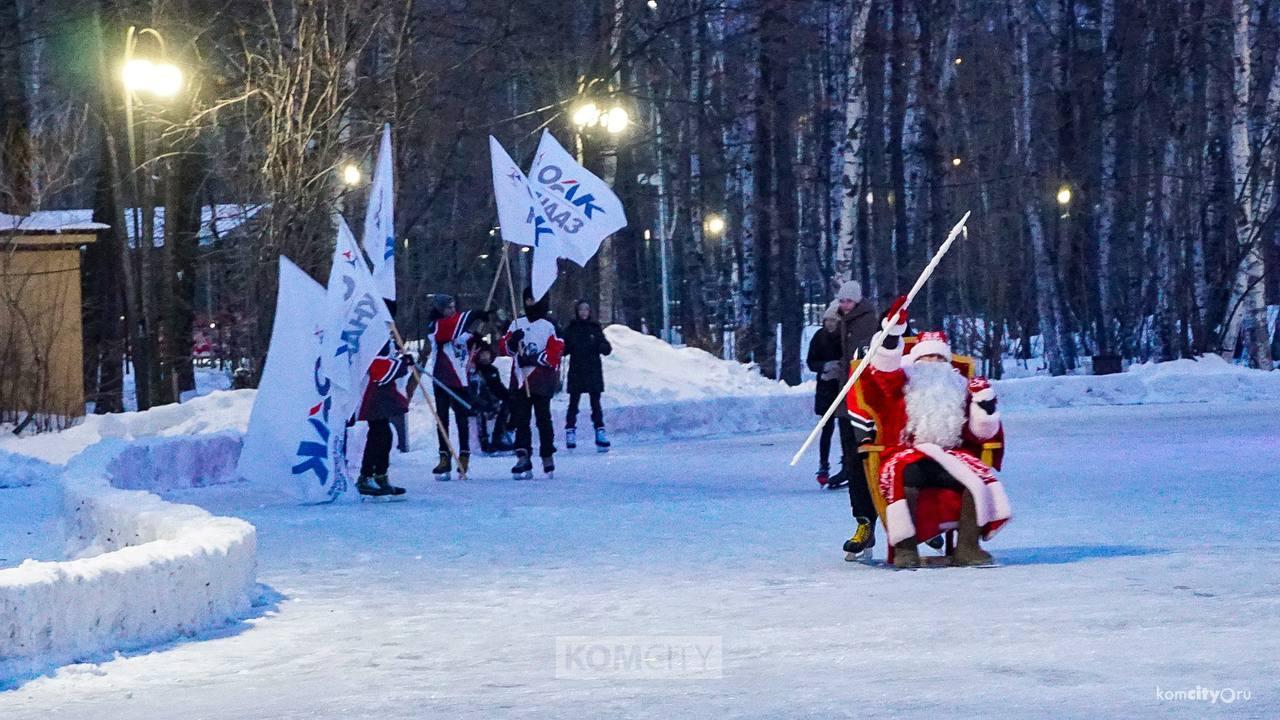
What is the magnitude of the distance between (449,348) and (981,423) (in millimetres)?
8882

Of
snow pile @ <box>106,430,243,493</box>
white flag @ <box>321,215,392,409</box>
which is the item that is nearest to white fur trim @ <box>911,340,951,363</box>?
white flag @ <box>321,215,392,409</box>

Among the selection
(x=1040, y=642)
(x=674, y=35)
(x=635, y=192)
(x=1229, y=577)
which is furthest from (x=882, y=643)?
(x=635, y=192)

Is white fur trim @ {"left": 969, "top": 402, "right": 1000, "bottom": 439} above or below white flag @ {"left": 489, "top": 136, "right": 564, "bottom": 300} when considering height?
below

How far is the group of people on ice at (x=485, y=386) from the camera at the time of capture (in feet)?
55.4

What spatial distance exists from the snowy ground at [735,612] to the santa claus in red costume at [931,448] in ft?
1.02

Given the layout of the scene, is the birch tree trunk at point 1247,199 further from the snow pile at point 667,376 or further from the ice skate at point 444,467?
the ice skate at point 444,467

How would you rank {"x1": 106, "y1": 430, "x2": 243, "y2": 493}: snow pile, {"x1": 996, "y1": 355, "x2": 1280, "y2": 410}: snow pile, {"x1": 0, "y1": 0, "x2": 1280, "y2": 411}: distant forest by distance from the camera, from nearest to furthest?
1. {"x1": 106, "y1": 430, "x2": 243, "y2": 493}: snow pile
2. {"x1": 0, "y1": 0, "x2": 1280, "y2": 411}: distant forest
3. {"x1": 996, "y1": 355, "x2": 1280, "y2": 410}: snow pile

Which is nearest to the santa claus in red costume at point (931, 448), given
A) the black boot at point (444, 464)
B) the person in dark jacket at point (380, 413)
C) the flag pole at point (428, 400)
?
the flag pole at point (428, 400)

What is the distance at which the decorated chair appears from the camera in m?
11.1

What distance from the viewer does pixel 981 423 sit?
11133 mm

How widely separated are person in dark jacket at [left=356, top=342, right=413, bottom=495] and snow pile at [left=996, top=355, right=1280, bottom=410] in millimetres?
16079

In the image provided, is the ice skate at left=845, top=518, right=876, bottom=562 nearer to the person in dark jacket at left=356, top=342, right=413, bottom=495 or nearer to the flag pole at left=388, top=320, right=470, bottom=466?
the flag pole at left=388, top=320, right=470, bottom=466

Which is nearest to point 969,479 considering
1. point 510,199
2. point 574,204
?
point 510,199

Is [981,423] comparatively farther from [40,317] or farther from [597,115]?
[597,115]
